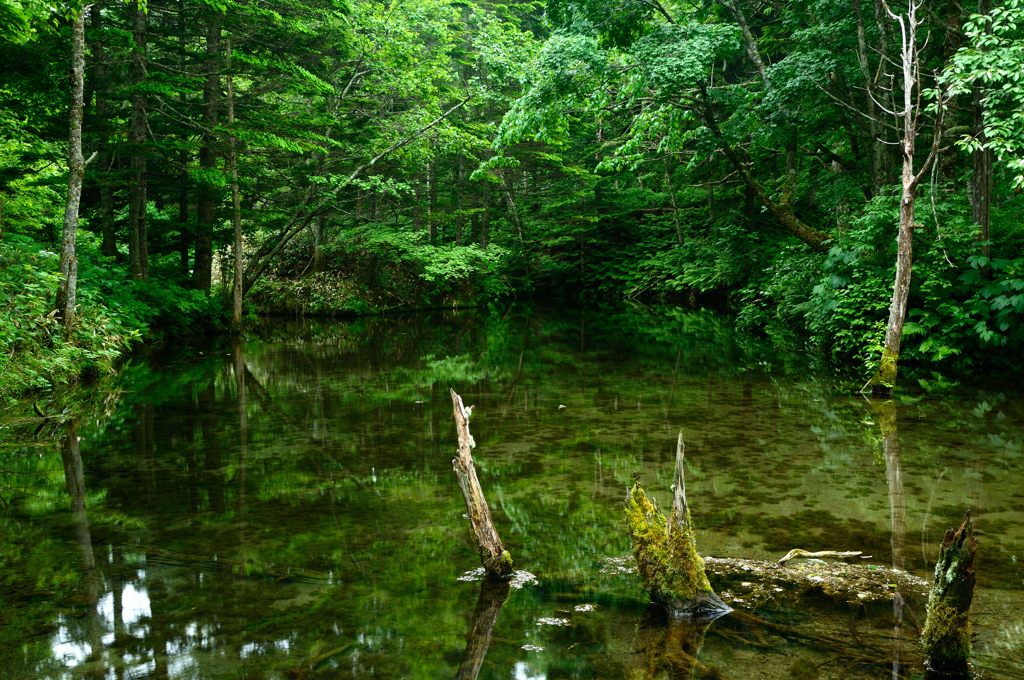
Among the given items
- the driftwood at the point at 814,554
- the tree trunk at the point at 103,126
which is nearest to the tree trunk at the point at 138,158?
the tree trunk at the point at 103,126

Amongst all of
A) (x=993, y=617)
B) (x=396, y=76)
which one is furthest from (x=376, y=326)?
(x=993, y=617)

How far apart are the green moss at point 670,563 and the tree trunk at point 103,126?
13.4 metres

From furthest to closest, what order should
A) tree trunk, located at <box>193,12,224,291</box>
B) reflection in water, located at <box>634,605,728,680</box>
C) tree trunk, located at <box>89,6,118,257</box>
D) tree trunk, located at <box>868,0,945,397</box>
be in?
tree trunk, located at <box>193,12,224,291</box>
tree trunk, located at <box>89,6,118,257</box>
tree trunk, located at <box>868,0,945,397</box>
reflection in water, located at <box>634,605,728,680</box>

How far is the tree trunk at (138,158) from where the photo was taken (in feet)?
46.8

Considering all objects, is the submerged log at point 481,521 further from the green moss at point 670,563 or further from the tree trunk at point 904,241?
the tree trunk at point 904,241

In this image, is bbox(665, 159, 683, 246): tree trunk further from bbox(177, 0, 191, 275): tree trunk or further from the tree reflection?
the tree reflection

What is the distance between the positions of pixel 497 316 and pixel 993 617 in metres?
21.0

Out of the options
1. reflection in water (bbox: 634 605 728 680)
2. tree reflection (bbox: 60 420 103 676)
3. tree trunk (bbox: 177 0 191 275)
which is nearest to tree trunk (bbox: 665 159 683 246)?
tree trunk (bbox: 177 0 191 275)

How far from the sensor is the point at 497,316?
948 inches

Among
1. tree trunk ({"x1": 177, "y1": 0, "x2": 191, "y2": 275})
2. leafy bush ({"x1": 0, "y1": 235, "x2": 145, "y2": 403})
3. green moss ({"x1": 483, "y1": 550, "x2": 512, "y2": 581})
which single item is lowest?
green moss ({"x1": 483, "y1": 550, "x2": 512, "y2": 581})

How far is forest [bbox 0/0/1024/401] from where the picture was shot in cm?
995

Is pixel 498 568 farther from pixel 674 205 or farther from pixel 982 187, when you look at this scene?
pixel 674 205

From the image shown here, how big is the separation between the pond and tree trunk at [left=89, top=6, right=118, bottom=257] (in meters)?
6.60

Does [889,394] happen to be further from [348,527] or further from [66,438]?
[66,438]
